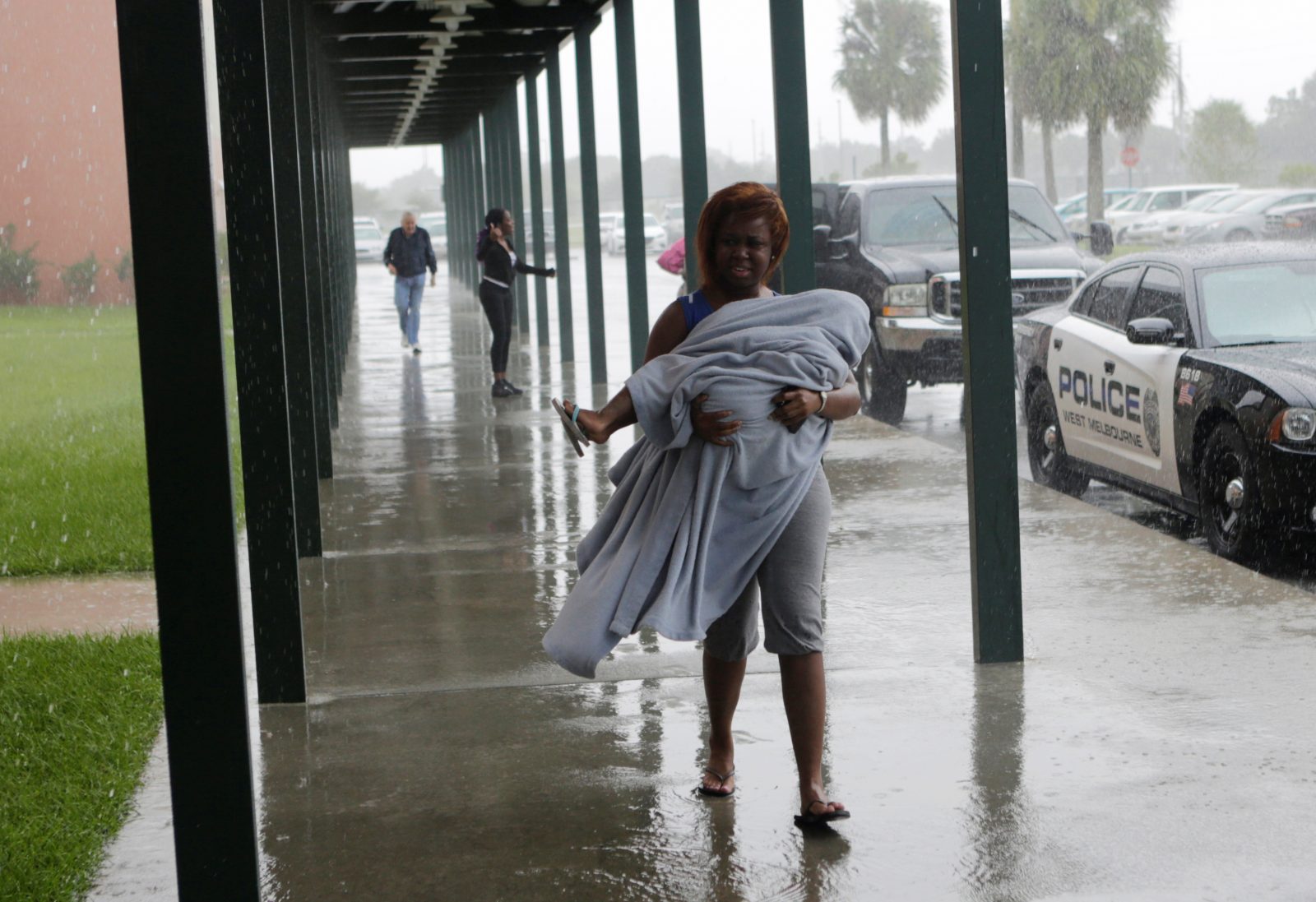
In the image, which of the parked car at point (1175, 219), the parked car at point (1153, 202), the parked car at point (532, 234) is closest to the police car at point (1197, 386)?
the parked car at point (532, 234)

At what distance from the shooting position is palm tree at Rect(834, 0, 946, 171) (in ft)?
243

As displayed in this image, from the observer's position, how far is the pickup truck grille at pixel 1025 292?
551 inches

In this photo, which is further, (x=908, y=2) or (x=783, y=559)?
(x=908, y=2)

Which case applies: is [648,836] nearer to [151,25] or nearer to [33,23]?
[151,25]

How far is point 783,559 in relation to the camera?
4.27 m

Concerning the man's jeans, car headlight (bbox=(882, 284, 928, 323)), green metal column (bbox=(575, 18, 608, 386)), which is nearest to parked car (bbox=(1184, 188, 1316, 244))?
the man's jeans

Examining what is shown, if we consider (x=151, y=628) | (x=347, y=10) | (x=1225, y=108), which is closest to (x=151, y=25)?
(x=151, y=628)

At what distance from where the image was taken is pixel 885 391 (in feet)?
Answer: 48.5

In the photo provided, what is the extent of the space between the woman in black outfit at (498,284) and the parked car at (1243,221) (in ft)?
80.1

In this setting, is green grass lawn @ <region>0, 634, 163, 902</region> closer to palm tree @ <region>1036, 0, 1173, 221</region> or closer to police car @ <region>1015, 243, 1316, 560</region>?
police car @ <region>1015, 243, 1316, 560</region>

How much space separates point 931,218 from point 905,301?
1.65 m

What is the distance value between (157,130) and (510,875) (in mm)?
1885

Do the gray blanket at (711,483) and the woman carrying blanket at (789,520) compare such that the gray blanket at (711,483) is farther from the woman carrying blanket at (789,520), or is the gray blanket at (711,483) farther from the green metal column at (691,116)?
the green metal column at (691,116)

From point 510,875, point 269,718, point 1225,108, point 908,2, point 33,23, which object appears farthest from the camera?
point 908,2
